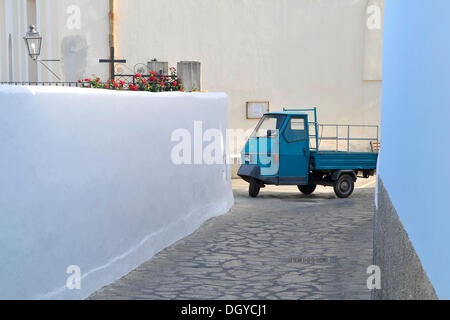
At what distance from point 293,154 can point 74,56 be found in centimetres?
634

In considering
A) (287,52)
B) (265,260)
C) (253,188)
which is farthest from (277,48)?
(265,260)

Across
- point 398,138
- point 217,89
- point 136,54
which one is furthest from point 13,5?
point 398,138

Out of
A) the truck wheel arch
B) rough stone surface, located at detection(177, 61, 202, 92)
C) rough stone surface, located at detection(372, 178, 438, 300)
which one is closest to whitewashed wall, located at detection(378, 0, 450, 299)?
rough stone surface, located at detection(372, 178, 438, 300)

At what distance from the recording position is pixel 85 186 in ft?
22.3

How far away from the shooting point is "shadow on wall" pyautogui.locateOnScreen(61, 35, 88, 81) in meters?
17.9

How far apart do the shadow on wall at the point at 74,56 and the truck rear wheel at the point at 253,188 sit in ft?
17.7

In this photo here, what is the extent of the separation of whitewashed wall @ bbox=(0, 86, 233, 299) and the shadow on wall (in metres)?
7.93

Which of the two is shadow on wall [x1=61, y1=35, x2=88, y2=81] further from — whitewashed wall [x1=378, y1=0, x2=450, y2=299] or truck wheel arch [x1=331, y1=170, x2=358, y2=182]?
whitewashed wall [x1=378, y1=0, x2=450, y2=299]

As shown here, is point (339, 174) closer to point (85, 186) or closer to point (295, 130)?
point (295, 130)

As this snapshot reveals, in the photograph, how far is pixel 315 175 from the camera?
15578 millimetres

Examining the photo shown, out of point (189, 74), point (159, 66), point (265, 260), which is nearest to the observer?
point (265, 260)

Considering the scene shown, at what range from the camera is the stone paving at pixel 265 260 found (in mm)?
7125

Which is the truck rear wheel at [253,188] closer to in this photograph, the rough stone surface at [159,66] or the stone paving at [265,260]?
the stone paving at [265,260]

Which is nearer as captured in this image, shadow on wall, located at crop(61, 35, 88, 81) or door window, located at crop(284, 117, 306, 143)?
door window, located at crop(284, 117, 306, 143)
